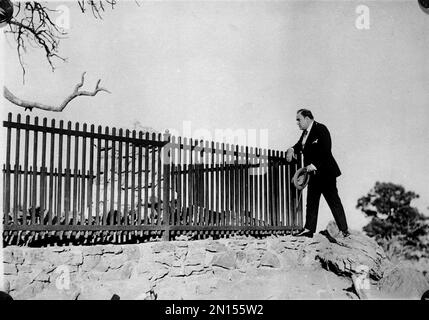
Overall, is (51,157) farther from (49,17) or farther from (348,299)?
(348,299)

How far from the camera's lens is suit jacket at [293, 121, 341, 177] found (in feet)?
30.3

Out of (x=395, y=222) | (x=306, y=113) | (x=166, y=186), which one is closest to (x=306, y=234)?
(x=306, y=113)

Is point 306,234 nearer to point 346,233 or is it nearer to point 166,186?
point 346,233

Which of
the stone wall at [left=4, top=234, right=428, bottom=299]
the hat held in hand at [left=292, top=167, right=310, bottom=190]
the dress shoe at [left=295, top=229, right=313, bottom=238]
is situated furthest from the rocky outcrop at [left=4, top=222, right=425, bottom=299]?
the hat held in hand at [left=292, top=167, right=310, bottom=190]

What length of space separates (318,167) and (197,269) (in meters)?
3.00

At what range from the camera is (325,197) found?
9312 mm

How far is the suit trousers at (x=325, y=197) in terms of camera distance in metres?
9.22

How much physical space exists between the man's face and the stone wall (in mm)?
2048

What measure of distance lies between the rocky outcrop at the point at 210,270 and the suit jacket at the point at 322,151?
1.27 m

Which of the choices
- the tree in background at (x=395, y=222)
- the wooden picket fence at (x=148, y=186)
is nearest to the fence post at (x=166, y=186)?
the wooden picket fence at (x=148, y=186)

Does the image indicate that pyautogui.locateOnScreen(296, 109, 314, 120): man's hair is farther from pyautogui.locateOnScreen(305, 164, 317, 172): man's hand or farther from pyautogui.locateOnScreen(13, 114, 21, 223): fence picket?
pyautogui.locateOnScreen(13, 114, 21, 223): fence picket

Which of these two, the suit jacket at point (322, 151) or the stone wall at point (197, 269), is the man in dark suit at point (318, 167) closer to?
the suit jacket at point (322, 151)
